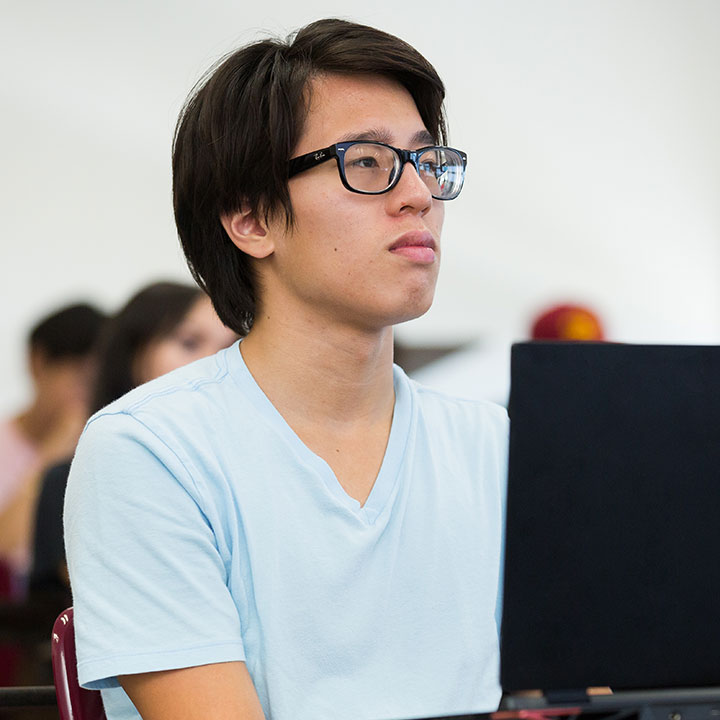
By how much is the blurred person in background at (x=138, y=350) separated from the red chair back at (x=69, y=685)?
156cm

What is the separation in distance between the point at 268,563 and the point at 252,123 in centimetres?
52

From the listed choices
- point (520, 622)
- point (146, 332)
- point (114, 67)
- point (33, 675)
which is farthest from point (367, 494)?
point (114, 67)

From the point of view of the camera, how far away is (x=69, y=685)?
1076 millimetres

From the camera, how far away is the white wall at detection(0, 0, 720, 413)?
140 inches

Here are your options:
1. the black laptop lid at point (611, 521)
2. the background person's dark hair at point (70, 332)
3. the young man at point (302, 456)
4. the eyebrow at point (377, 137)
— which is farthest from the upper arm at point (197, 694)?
the background person's dark hair at point (70, 332)

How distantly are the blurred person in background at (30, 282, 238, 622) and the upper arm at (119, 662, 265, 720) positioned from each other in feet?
5.47

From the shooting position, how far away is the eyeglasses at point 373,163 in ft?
3.99

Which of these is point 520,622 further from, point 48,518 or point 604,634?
A: point 48,518

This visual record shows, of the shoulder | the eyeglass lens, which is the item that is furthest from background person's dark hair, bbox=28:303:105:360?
the eyeglass lens

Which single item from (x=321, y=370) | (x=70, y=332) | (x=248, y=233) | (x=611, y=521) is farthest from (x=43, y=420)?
(x=611, y=521)

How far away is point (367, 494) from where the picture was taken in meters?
1.20

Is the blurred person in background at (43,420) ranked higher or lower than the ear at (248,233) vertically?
lower

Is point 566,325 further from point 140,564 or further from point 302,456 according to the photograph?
point 140,564

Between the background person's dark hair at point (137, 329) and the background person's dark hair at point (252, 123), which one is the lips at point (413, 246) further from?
the background person's dark hair at point (137, 329)
